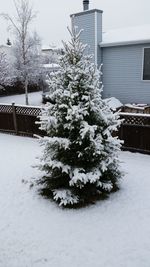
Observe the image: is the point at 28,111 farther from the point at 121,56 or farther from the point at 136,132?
the point at 121,56

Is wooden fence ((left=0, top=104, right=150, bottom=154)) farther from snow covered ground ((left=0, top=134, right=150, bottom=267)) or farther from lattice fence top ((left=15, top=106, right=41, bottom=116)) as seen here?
→ snow covered ground ((left=0, top=134, right=150, bottom=267))

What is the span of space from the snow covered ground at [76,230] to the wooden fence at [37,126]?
5.43 ft

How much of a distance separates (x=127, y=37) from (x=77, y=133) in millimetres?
8575

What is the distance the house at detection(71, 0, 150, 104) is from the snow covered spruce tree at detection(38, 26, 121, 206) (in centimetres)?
745

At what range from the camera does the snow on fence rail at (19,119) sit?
31.9ft

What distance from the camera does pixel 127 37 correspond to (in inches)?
473

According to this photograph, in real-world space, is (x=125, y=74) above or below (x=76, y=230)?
above

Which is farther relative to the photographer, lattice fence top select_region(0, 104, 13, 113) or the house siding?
the house siding

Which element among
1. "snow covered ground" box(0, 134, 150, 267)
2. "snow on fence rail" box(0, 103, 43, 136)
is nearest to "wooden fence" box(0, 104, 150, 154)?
"snow on fence rail" box(0, 103, 43, 136)

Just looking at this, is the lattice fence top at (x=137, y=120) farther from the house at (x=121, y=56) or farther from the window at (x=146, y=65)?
the window at (x=146, y=65)

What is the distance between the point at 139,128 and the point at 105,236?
13.3ft

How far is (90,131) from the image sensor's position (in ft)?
15.6

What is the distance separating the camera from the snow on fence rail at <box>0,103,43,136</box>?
9.73m

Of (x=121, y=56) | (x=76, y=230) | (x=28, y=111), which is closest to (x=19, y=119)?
(x=28, y=111)
